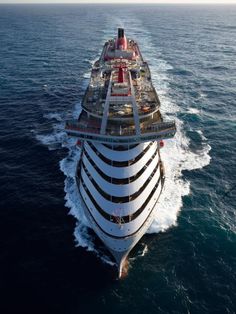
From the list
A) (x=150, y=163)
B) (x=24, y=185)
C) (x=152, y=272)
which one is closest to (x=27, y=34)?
(x=24, y=185)

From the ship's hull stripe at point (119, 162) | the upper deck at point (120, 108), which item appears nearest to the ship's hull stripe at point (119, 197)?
the ship's hull stripe at point (119, 162)

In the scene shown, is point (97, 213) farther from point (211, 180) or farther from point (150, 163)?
point (211, 180)

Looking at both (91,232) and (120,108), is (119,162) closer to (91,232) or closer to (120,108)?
(120,108)

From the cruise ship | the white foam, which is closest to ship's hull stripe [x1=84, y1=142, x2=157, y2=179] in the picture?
the cruise ship

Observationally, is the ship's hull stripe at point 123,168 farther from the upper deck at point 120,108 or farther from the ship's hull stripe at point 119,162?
the upper deck at point 120,108

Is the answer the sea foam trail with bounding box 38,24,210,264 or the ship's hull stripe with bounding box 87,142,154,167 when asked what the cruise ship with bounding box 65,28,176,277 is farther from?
the sea foam trail with bounding box 38,24,210,264
